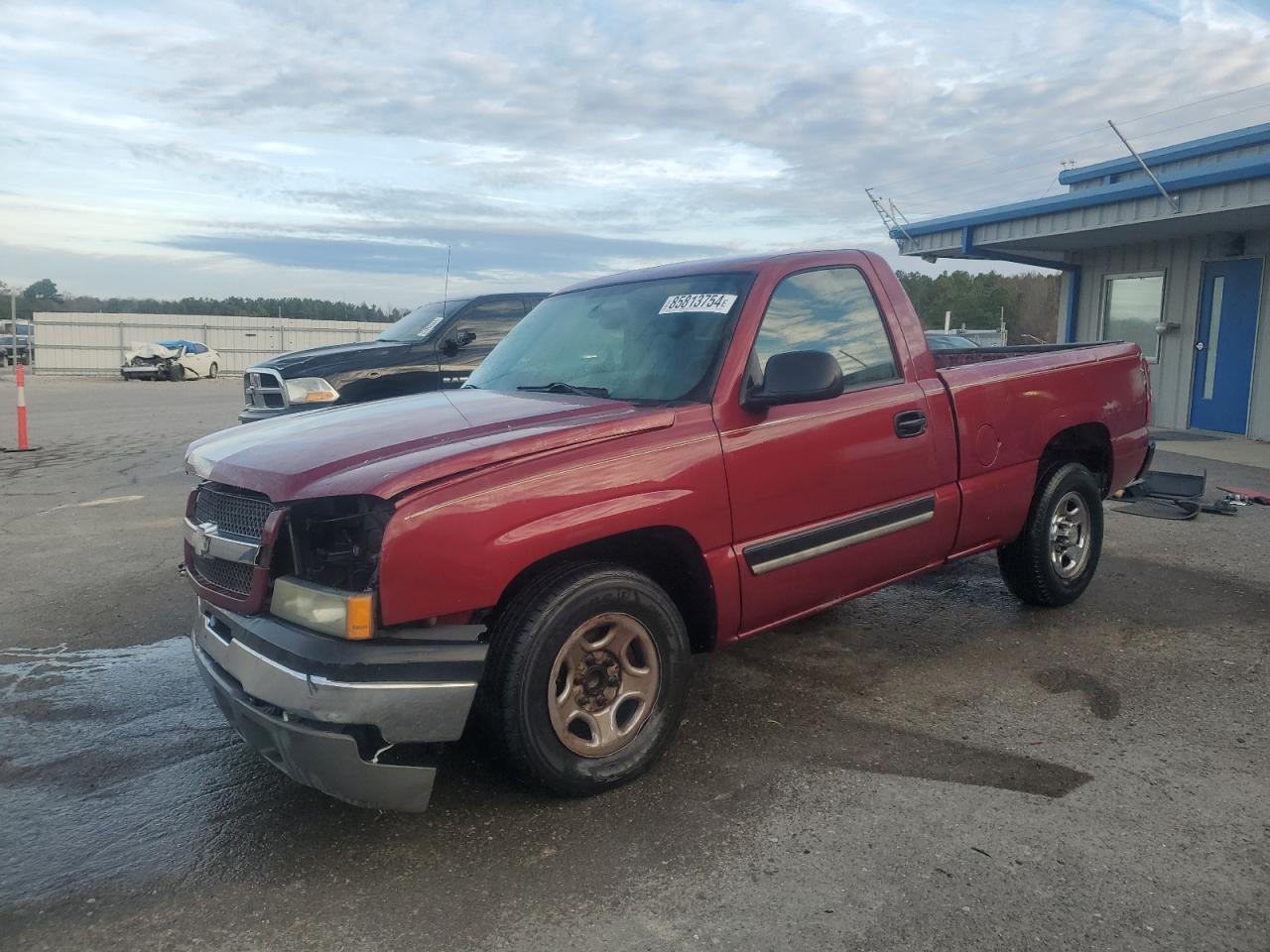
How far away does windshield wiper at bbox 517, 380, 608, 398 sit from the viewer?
396cm

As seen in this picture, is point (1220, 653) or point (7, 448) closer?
point (1220, 653)

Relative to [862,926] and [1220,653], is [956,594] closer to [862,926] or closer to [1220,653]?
[1220,653]

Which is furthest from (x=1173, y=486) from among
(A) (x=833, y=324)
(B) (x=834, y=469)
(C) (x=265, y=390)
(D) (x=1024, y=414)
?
(C) (x=265, y=390)

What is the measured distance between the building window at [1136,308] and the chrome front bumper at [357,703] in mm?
15089

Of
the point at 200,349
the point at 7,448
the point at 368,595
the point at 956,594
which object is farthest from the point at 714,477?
the point at 200,349

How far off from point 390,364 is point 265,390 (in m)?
1.18

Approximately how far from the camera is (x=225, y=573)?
3281mm

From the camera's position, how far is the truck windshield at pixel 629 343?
3.82 metres

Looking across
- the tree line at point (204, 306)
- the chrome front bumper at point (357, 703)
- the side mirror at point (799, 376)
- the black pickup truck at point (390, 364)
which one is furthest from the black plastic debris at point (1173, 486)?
the tree line at point (204, 306)

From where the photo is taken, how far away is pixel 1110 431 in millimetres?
5445

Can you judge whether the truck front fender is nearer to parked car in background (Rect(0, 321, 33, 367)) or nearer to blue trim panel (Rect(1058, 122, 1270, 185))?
blue trim panel (Rect(1058, 122, 1270, 185))

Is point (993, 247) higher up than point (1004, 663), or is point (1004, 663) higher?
point (993, 247)

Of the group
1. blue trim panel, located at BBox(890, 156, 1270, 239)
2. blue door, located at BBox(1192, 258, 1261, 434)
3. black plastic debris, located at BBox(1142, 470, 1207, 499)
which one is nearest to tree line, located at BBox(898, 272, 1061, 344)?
blue trim panel, located at BBox(890, 156, 1270, 239)

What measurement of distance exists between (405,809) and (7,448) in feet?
41.8
